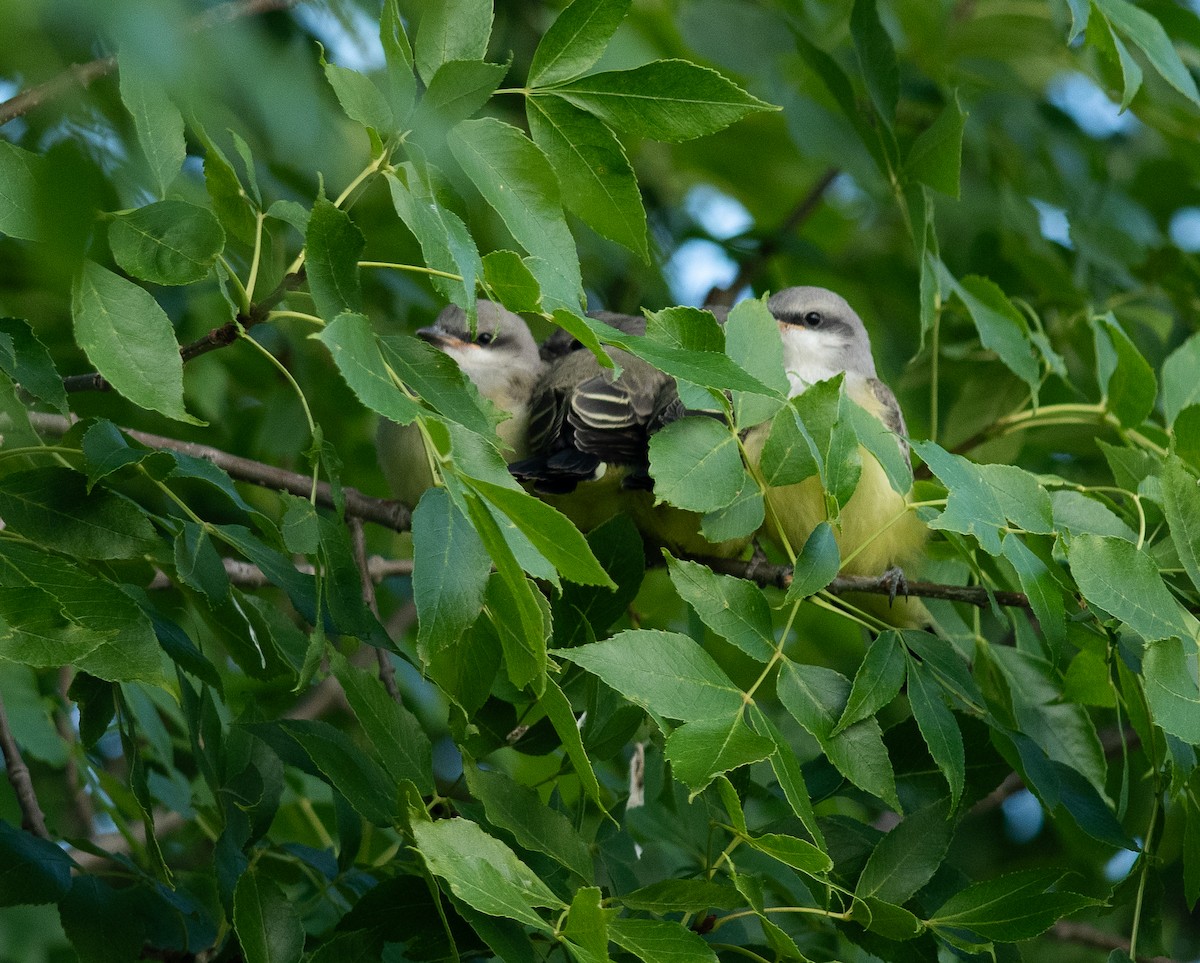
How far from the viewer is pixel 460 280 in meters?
1.36

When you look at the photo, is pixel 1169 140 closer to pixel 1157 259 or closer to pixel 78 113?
pixel 1157 259

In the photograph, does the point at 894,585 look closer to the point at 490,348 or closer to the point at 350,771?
the point at 350,771

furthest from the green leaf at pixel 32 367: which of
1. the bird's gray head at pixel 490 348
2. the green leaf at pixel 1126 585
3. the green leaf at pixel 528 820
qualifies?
the bird's gray head at pixel 490 348

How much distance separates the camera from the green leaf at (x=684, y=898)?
152cm

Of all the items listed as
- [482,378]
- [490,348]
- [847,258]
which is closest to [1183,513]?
[482,378]

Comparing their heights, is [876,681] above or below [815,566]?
below

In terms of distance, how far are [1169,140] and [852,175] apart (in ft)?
3.82

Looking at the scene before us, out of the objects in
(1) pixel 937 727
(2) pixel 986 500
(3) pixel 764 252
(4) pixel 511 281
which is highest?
(4) pixel 511 281

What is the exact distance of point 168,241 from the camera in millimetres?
1385

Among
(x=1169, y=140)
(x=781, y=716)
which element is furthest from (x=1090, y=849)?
(x=1169, y=140)

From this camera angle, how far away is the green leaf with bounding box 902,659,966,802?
5.41 feet

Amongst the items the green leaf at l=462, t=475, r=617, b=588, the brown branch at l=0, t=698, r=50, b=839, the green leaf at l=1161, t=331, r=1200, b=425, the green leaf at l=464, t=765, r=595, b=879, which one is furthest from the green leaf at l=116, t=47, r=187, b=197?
the green leaf at l=1161, t=331, r=1200, b=425

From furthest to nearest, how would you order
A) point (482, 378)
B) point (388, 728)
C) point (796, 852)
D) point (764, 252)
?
1. point (764, 252)
2. point (482, 378)
3. point (388, 728)
4. point (796, 852)

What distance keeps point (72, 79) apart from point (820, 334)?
266cm
